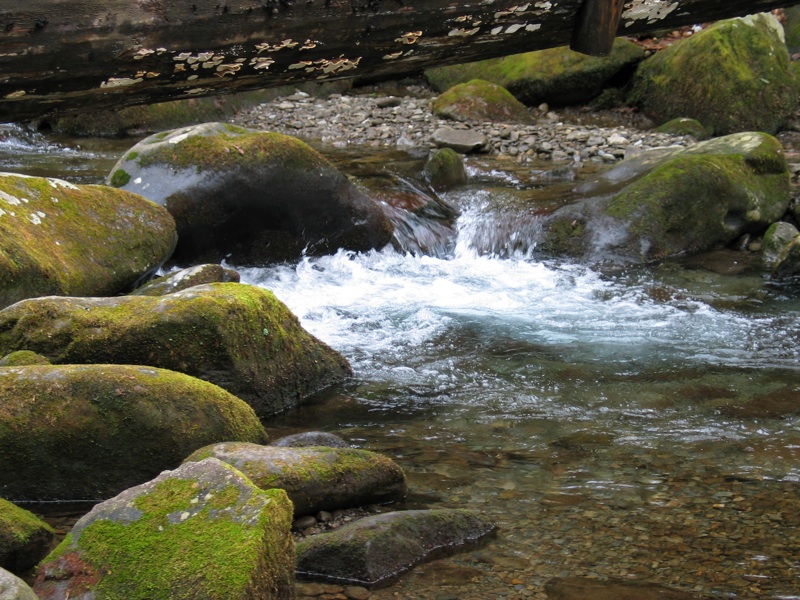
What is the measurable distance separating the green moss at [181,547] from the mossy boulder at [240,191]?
18.5 feet

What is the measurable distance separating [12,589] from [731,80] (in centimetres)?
1494

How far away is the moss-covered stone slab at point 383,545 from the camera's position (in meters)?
3.51

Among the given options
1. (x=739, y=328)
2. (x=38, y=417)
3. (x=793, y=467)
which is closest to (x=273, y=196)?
(x=739, y=328)

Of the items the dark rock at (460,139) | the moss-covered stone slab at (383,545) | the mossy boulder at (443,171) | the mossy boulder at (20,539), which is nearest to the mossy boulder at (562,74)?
the dark rock at (460,139)

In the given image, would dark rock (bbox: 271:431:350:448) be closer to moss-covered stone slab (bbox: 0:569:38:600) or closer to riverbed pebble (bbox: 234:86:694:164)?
moss-covered stone slab (bbox: 0:569:38:600)

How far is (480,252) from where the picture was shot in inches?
408

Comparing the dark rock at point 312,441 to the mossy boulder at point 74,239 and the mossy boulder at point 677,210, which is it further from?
the mossy boulder at point 677,210

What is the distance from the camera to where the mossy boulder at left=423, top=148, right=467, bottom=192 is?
38.9 feet

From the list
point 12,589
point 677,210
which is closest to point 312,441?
point 12,589

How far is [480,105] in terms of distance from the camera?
15.8 meters

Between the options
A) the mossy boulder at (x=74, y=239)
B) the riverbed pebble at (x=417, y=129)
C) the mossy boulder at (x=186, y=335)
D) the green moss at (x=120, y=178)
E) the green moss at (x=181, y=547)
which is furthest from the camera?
the riverbed pebble at (x=417, y=129)

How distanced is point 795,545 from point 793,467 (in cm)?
98

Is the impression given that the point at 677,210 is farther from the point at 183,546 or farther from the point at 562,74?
the point at 183,546

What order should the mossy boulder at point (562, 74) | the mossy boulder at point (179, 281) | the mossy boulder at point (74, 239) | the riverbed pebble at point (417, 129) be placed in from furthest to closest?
1. the mossy boulder at point (562, 74)
2. the riverbed pebble at point (417, 129)
3. the mossy boulder at point (179, 281)
4. the mossy boulder at point (74, 239)
